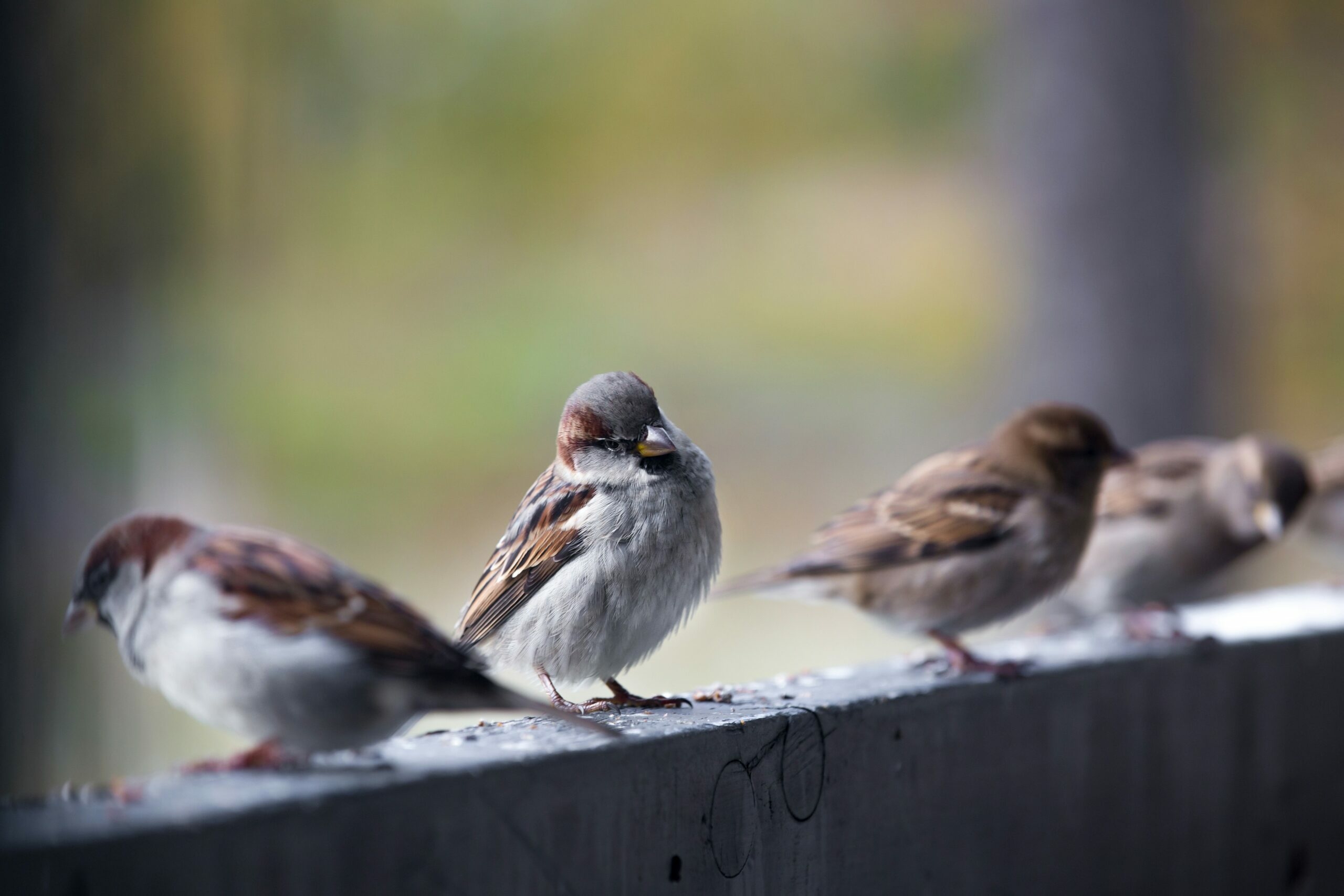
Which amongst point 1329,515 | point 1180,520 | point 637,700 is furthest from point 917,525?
point 1329,515

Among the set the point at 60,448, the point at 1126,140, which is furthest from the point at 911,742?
the point at 1126,140

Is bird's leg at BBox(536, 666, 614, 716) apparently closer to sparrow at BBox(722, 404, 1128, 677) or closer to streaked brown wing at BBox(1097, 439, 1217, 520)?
sparrow at BBox(722, 404, 1128, 677)

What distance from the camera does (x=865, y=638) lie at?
8.04 meters

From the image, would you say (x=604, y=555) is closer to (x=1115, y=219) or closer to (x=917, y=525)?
(x=917, y=525)

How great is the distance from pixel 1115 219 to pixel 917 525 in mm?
2948

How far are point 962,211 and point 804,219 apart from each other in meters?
1.27

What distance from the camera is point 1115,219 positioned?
218 inches

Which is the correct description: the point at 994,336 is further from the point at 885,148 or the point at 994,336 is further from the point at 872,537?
the point at 872,537

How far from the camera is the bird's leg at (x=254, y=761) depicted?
5.02 ft

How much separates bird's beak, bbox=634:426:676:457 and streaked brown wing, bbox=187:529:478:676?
0.60 m

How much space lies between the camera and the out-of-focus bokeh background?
547 cm

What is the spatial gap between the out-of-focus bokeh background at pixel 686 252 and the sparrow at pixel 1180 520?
119 cm

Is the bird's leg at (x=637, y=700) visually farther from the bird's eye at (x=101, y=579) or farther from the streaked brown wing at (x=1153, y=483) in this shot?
the streaked brown wing at (x=1153, y=483)

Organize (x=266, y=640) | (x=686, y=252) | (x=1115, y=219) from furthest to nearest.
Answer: (x=686, y=252) < (x=1115, y=219) < (x=266, y=640)
